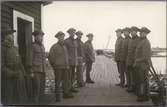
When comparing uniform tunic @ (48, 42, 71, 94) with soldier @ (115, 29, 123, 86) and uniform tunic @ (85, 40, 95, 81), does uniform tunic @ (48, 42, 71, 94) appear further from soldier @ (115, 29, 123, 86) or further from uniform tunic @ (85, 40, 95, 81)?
soldier @ (115, 29, 123, 86)

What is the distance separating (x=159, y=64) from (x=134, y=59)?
0.17 meters

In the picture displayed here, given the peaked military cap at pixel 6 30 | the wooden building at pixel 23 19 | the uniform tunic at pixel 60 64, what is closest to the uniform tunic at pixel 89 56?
the uniform tunic at pixel 60 64

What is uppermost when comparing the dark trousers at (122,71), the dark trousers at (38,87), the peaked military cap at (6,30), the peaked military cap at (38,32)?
the peaked military cap at (6,30)

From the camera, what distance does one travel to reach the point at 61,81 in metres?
2.73

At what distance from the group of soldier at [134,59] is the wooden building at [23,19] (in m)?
0.54

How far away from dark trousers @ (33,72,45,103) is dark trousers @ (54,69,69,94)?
10 centimetres

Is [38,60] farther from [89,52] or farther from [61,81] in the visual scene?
[89,52]

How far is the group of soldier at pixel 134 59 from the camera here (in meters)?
2.63

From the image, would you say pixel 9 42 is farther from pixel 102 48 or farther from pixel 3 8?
pixel 102 48

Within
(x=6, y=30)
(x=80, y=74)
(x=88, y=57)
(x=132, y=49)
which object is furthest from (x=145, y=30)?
(x=6, y=30)

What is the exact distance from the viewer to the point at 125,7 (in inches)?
103

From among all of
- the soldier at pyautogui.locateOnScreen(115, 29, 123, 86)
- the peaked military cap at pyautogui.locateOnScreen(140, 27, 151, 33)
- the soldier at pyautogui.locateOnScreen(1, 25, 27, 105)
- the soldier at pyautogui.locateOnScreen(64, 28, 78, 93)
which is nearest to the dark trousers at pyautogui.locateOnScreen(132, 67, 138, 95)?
the soldier at pyautogui.locateOnScreen(115, 29, 123, 86)

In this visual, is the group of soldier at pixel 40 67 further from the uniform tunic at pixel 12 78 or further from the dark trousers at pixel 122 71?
the dark trousers at pixel 122 71

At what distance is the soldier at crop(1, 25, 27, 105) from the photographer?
2.65 metres
